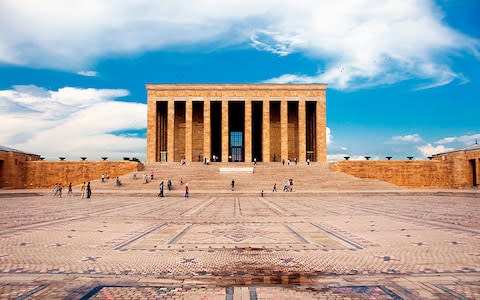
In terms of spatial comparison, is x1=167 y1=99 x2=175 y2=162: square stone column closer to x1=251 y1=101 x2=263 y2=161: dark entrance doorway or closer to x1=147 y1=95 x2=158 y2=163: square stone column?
x1=147 y1=95 x2=158 y2=163: square stone column

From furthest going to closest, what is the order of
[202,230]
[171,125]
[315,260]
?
[171,125]
[202,230]
[315,260]

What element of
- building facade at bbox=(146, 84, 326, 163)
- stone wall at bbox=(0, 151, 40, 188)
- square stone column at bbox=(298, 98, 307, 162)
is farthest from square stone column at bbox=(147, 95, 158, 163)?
square stone column at bbox=(298, 98, 307, 162)

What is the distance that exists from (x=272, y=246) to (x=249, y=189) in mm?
22655

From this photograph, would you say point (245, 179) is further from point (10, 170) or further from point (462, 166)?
point (10, 170)

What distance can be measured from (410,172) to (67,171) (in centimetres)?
3916

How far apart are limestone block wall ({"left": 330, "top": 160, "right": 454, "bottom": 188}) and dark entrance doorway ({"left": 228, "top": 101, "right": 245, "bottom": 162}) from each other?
18687mm

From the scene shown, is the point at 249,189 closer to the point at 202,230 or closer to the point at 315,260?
the point at 202,230

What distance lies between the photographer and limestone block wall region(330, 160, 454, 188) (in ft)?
135

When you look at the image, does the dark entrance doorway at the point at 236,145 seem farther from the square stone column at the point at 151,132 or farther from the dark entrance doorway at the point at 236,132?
the square stone column at the point at 151,132

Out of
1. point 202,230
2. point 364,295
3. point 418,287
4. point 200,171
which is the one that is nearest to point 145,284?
point 364,295

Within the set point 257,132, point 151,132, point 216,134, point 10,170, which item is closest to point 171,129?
point 151,132

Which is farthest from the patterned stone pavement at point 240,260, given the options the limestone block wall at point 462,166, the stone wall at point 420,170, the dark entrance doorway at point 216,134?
the dark entrance doorway at point 216,134

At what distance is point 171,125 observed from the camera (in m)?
47.8

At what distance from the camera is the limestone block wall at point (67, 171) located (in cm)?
4044
